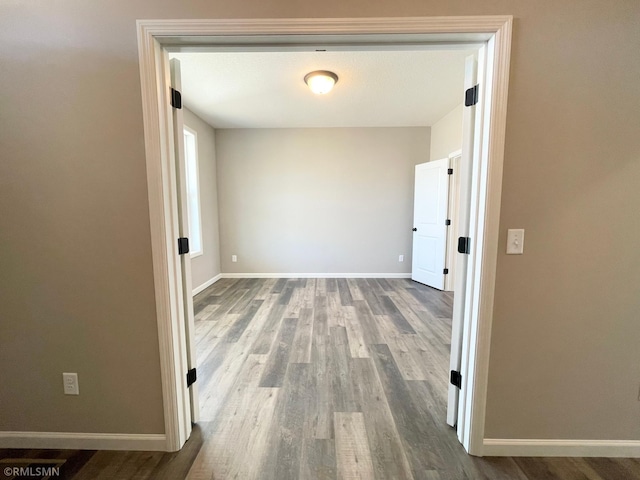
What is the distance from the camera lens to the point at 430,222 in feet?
14.3

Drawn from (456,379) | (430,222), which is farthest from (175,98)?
(430,222)

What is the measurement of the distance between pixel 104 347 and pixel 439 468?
1867mm

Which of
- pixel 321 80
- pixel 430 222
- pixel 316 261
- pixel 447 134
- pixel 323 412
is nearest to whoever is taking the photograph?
pixel 323 412

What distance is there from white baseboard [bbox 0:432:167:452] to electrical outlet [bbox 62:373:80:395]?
25 centimetres

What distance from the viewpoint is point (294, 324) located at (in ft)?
9.65

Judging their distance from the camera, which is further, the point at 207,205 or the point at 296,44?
the point at 207,205

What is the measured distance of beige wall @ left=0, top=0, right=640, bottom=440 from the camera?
1.16 m

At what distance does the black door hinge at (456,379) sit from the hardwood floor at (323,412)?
0.31 m

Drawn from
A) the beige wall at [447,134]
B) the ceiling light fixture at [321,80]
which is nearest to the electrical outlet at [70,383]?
the ceiling light fixture at [321,80]

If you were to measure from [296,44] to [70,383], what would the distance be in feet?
7.07

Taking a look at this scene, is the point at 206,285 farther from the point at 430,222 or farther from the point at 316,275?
the point at 430,222

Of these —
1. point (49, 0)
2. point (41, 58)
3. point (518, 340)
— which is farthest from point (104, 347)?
point (518, 340)

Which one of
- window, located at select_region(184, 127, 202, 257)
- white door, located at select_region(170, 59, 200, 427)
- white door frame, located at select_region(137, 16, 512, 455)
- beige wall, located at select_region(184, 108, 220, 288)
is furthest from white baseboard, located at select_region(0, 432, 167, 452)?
window, located at select_region(184, 127, 202, 257)

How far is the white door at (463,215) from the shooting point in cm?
131
